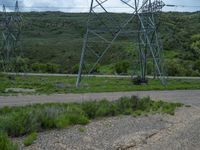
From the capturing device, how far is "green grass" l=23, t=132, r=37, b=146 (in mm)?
13263

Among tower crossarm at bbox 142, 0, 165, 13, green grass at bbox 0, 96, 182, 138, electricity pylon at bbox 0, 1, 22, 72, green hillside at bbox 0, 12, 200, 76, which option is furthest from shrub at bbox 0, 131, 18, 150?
green hillside at bbox 0, 12, 200, 76

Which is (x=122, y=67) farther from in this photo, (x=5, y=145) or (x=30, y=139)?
(x=5, y=145)

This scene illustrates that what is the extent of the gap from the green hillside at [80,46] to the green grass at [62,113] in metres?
40.8

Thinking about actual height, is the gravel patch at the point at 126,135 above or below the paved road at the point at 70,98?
above

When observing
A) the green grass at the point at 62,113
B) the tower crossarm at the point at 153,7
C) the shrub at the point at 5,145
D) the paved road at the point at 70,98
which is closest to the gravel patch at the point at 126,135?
the green grass at the point at 62,113

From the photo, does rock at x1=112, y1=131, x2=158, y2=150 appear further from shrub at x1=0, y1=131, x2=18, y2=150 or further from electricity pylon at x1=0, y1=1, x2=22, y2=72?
electricity pylon at x1=0, y1=1, x2=22, y2=72

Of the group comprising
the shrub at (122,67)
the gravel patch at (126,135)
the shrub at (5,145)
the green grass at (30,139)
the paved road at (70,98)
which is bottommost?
the shrub at (122,67)

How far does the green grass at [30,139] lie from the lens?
43.5ft

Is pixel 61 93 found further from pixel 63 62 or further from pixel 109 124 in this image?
pixel 63 62

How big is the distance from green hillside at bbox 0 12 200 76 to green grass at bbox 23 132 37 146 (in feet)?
165

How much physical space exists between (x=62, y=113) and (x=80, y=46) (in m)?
76.3

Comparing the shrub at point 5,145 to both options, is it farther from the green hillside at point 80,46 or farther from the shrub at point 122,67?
the shrub at point 122,67

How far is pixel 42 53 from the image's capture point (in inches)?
3595

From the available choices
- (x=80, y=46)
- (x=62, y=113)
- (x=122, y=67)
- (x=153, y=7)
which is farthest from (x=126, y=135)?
(x=80, y=46)
